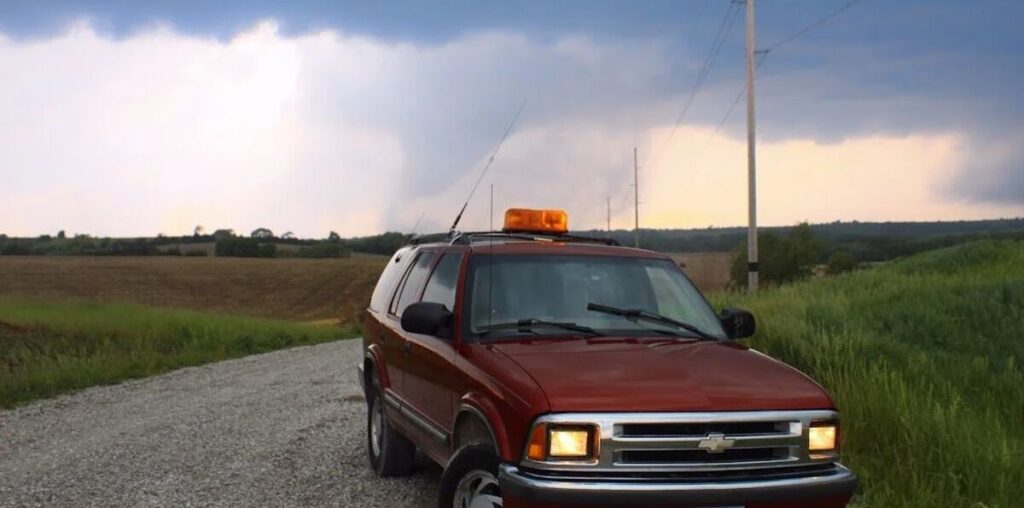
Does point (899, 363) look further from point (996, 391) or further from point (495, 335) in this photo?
point (495, 335)

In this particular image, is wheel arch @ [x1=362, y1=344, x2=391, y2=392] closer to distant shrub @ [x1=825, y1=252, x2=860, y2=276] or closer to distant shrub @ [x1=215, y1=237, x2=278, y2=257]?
distant shrub @ [x1=825, y1=252, x2=860, y2=276]

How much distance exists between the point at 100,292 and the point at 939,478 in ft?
164

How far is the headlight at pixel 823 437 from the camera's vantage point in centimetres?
462

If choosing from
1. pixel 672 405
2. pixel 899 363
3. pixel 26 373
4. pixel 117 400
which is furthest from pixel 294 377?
pixel 672 405

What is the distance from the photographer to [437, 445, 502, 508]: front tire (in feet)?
15.5

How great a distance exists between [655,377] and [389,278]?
14.1 ft

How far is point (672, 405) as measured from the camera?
4.38m

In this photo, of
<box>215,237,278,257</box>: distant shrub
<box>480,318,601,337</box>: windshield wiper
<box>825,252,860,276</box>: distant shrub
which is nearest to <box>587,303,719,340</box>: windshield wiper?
<box>480,318,601,337</box>: windshield wiper

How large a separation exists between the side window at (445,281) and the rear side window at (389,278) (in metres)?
1.11

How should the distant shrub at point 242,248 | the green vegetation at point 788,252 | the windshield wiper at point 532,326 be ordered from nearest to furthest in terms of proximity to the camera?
the windshield wiper at point 532,326, the green vegetation at point 788,252, the distant shrub at point 242,248

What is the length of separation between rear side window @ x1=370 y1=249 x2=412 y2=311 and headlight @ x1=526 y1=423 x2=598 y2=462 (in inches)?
147

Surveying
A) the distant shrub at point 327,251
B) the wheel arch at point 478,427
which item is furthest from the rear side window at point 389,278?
the distant shrub at point 327,251

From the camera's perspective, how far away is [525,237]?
6.87 m

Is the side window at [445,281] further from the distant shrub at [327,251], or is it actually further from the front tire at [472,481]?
the distant shrub at [327,251]
